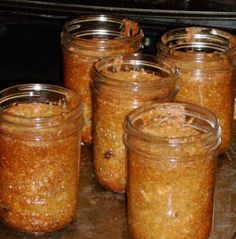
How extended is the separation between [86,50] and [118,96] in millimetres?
207

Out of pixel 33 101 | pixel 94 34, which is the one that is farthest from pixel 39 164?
pixel 94 34

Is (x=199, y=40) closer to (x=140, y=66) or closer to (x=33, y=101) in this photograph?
(x=140, y=66)

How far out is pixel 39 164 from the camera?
1.21 metres

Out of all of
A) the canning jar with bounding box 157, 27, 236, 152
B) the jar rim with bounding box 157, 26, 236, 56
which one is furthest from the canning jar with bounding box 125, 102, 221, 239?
the jar rim with bounding box 157, 26, 236, 56

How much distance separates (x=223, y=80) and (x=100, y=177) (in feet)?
1.15

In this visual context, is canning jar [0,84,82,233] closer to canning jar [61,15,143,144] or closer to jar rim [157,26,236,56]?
canning jar [61,15,143,144]

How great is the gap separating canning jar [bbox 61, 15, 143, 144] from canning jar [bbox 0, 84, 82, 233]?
20 centimetres

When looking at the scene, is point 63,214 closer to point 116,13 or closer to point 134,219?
point 134,219

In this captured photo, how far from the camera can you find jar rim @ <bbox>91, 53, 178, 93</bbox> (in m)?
1.31

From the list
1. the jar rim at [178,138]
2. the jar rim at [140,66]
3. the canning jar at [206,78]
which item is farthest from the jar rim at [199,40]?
the jar rim at [178,138]

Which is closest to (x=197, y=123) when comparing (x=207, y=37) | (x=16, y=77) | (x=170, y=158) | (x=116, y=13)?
(x=170, y=158)

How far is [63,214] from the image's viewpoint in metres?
1.27

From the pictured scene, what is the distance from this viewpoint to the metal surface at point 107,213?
125 centimetres

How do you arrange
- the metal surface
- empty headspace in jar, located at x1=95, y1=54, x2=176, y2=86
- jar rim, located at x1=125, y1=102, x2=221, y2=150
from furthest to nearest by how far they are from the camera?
empty headspace in jar, located at x1=95, y1=54, x2=176, y2=86 < the metal surface < jar rim, located at x1=125, y1=102, x2=221, y2=150
